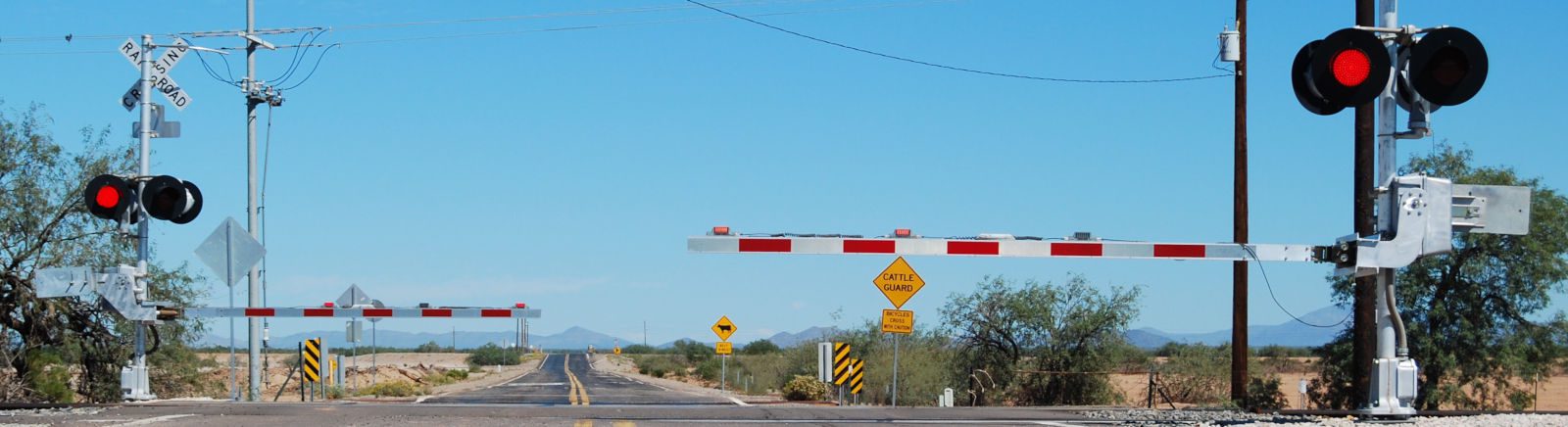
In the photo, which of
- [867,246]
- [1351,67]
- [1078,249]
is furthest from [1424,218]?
[867,246]

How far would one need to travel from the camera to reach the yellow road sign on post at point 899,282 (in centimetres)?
2380

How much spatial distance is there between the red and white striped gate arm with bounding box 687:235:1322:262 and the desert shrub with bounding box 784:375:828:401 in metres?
20.6

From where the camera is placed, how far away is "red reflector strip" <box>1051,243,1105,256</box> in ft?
42.0

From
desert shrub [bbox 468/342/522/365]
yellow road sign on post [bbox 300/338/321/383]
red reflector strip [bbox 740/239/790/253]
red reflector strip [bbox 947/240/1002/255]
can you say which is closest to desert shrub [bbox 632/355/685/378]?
desert shrub [bbox 468/342/522/365]

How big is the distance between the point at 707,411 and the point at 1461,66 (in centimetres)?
897

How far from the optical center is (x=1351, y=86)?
11.7 meters

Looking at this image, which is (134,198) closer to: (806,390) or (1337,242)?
(1337,242)

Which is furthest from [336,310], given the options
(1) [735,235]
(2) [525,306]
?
(1) [735,235]

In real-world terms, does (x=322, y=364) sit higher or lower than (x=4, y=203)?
lower

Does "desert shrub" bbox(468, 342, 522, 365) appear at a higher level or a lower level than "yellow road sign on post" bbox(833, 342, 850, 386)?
lower

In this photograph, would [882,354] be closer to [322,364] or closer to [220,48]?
[322,364]

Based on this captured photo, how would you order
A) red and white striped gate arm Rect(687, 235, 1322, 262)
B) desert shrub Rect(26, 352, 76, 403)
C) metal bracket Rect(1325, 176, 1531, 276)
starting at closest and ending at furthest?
metal bracket Rect(1325, 176, 1531, 276)
red and white striped gate arm Rect(687, 235, 1322, 262)
desert shrub Rect(26, 352, 76, 403)

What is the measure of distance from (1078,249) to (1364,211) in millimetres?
10288

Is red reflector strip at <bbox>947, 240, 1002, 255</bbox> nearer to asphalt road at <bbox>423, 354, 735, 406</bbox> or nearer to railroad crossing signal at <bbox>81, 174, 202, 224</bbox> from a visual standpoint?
asphalt road at <bbox>423, 354, 735, 406</bbox>
